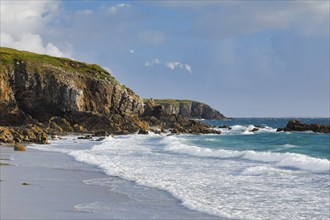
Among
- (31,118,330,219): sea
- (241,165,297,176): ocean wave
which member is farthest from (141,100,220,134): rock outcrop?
(241,165,297,176): ocean wave

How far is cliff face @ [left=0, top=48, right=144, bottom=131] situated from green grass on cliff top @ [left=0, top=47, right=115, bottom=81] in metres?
0.18

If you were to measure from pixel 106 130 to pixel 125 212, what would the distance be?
58.7 metres

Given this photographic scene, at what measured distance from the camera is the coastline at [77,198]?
12555 millimetres

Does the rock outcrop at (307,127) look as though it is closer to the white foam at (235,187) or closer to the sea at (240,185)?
the sea at (240,185)

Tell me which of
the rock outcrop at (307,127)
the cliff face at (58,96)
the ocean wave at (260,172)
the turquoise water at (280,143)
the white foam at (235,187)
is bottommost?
the white foam at (235,187)

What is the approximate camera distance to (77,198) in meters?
15.1

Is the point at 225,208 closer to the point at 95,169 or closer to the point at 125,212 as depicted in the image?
the point at 125,212

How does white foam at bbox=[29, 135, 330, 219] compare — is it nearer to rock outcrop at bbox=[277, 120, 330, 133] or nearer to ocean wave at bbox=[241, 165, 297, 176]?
ocean wave at bbox=[241, 165, 297, 176]

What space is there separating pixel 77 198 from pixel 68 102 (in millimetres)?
64949

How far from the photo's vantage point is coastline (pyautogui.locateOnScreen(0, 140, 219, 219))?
1255cm

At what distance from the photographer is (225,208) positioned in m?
14.1

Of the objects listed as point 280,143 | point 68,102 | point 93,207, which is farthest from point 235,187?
point 68,102

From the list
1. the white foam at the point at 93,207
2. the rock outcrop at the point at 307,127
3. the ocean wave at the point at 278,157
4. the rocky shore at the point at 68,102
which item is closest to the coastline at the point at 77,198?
the white foam at the point at 93,207

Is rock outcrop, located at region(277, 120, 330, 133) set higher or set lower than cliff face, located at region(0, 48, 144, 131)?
lower
